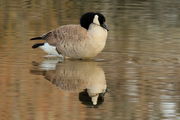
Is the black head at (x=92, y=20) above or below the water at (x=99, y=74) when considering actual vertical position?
above

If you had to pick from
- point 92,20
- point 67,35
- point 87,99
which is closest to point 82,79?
point 87,99

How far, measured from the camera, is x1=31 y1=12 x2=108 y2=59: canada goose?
39.6 ft

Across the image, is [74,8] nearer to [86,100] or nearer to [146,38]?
[146,38]

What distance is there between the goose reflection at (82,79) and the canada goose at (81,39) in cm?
21

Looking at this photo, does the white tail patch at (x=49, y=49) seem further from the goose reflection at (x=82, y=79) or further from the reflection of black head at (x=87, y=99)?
the reflection of black head at (x=87, y=99)

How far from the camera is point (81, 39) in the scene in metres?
12.1

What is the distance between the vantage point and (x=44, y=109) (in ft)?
27.3

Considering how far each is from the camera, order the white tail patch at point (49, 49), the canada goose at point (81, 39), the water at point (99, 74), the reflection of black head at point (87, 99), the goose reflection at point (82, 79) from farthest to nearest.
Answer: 1. the white tail patch at point (49, 49)
2. the canada goose at point (81, 39)
3. the goose reflection at point (82, 79)
4. the reflection of black head at point (87, 99)
5. the water at point (99, 74)

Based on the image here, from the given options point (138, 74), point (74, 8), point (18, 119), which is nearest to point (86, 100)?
point (18, 119)

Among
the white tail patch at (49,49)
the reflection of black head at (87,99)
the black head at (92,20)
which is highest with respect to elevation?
the black head at (92,20)

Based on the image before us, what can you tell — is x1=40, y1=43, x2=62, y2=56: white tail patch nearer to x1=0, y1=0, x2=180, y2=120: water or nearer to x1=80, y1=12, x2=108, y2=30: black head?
x1=0, y1=0, x2=180, y2=120: water

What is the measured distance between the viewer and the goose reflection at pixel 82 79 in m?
9.30

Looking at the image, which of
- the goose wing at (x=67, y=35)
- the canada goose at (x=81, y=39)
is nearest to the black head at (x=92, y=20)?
the canada goose at (x=81, y=39)

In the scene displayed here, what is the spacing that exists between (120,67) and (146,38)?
3.22 m
